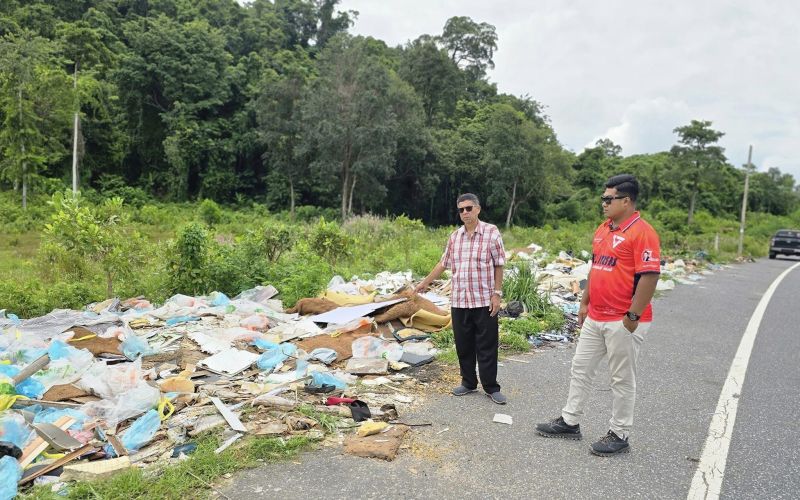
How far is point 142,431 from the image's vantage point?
3.53 meters

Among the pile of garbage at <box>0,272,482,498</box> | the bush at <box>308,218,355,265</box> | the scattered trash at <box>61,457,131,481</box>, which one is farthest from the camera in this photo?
the bush at <box>308,218,355,265</box>

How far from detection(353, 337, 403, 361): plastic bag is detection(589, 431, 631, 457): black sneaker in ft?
8.13

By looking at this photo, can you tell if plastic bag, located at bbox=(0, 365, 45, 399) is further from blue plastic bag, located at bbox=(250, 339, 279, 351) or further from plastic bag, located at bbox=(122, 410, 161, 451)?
blue plastic bag, located at bbox=(250, 339, 279, 351)

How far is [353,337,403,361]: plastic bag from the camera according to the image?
5.65m

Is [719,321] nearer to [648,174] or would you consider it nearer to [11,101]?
[11,101]

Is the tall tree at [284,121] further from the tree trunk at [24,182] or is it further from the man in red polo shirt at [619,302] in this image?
the man in red polo shirt at [619,302]

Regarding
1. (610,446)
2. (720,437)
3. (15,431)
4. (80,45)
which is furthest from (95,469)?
(80,45)

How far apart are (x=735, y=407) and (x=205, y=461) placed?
463cm

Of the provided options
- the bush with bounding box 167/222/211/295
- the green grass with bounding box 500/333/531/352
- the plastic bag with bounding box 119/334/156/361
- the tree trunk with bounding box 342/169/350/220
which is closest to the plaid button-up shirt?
the green grass with bounding box 500/333/531/352

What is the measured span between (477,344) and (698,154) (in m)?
48.1

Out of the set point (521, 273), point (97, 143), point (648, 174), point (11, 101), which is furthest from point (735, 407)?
point (648, 174)

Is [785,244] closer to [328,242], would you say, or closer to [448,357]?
[328,242]

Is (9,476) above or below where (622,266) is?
below

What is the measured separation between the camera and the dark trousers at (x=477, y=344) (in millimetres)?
4609
